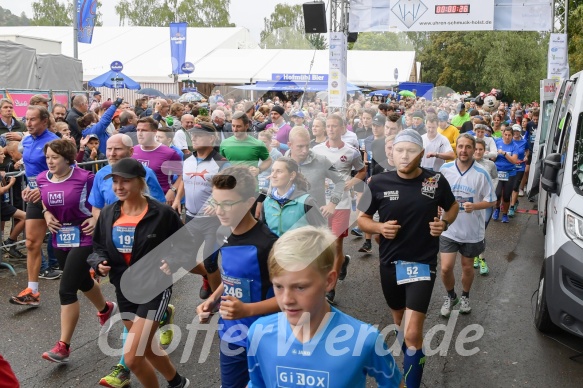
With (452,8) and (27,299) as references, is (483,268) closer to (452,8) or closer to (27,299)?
(27,299)

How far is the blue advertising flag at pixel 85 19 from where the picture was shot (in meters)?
19.9

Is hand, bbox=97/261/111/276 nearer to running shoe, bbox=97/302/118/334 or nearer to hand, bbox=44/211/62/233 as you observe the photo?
hand, bbox=44/211/62/233

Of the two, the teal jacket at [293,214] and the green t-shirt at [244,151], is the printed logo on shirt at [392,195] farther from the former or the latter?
the green t-shirt at [244,151]

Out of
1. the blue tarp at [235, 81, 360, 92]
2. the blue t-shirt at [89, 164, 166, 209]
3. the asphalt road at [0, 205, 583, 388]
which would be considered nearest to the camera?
the asphalt road at [0, 205, 583, 388]

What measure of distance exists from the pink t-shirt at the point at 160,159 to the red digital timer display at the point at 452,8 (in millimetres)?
9820

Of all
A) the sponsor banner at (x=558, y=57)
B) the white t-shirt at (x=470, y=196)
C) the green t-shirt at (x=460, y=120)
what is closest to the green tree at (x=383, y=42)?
the sponsor banner at (x=558, y=57)

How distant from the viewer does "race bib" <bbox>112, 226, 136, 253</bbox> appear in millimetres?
4164

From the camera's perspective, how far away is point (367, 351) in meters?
2.32

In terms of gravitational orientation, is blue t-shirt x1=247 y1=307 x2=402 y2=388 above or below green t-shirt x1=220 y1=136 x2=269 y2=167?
below

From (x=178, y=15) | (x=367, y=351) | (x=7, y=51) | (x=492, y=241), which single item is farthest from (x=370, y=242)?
(x=178, y=15)

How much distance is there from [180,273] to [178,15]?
7737cm

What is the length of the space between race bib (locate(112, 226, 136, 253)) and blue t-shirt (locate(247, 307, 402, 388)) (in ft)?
6.60

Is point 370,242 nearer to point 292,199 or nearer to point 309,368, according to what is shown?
point 292,199

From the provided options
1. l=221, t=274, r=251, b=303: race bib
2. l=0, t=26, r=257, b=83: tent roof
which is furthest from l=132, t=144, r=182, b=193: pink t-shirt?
l=0, t=26, r=257, b=83: tent roof
